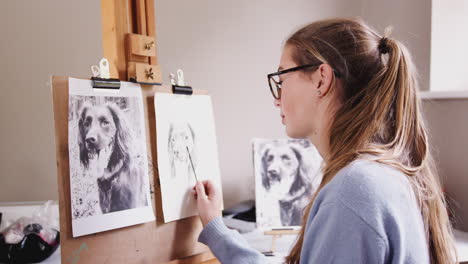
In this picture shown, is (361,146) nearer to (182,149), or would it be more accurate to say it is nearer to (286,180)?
(182,149)

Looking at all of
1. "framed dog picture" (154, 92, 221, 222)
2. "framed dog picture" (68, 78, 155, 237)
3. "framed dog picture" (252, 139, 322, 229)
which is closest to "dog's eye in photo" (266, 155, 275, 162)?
"framed dog picture" (252, 139, 322, 229)

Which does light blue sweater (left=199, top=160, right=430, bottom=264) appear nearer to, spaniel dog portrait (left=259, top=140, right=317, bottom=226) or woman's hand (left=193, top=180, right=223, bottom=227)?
woman's hand (left=193, top=180, right=223, bottom=227)

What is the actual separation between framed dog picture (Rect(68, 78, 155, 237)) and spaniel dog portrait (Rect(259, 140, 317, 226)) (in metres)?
0.63

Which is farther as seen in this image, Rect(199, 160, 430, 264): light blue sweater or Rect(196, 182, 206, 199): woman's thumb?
Rect(196, 182, 206, 199): woman's thumb

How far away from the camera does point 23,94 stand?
1463 millimetres

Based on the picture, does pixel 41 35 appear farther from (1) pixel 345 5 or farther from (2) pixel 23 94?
(1) pixel 345 5

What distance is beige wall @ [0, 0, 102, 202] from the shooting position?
4.75ft

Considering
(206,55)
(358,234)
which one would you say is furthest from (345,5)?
(358,234)

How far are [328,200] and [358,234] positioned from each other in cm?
7

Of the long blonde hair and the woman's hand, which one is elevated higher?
the long blonde hair

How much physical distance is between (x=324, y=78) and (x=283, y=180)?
0.77 metres

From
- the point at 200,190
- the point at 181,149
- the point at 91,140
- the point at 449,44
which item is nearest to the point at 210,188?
the point at 200,190

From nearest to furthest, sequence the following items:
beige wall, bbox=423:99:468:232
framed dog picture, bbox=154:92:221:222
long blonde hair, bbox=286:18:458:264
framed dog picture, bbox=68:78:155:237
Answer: long blonde hair, bbox=286:18:458:264 → framed dog picture, bbox=68:78:155:237 → framed dog picture, bbox=154:92:221:222 → beige wall, bbox=423:99:468:232

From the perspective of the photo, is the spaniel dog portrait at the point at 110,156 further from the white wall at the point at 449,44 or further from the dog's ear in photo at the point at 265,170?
the white wall at the point at 449,44
